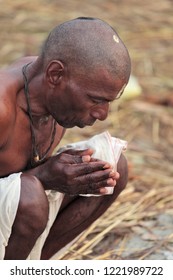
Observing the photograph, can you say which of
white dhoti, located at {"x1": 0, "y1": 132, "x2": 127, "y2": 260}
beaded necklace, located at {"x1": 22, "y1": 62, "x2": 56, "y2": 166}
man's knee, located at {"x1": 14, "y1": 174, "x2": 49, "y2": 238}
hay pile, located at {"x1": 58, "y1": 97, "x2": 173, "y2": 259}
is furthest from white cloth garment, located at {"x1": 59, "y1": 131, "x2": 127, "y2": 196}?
hay pile, located at {"x1": 58, "y1": 97, "x2": 173, "y2": 259}

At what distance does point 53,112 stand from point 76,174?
0.28 metres

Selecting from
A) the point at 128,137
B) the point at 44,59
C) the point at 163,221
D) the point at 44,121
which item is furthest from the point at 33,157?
the point at 128,137

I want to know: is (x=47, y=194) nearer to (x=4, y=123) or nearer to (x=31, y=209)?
(x=31, y=209)

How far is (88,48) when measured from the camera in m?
3.10

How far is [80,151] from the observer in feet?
10.7

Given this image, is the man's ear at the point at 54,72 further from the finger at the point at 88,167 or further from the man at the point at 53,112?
the finger at the point at 88,167

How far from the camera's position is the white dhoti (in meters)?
3.13

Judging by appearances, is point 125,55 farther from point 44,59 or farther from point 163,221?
point 163,221

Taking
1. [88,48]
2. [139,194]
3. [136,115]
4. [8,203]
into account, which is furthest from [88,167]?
[136,115]

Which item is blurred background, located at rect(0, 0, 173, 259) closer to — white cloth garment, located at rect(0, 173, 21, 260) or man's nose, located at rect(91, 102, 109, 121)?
white cloth garment, located at rect(0, 173, 21, 260)

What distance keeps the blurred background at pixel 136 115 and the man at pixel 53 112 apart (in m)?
0.78

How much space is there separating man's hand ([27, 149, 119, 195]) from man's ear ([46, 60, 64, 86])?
28 cm

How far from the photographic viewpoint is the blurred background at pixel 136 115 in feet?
13.6

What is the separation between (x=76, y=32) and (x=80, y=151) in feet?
1.53
